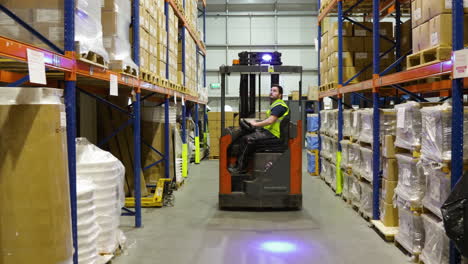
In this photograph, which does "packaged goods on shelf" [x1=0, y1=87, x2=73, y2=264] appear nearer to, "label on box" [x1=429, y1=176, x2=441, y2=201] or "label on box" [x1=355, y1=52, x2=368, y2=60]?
"label on box" [x1=429, y1=176, x2=441, y2=201]

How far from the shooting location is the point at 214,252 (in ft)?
17.1

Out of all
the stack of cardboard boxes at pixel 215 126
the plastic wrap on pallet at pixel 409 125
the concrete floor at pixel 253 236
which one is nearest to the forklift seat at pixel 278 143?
the concrete floor at pixel 253 236

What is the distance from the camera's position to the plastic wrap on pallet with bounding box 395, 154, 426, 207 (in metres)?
4.74

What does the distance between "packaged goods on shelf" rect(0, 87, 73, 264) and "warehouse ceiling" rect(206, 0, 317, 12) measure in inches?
750

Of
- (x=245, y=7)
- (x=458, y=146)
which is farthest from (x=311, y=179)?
(x=245, y=7)

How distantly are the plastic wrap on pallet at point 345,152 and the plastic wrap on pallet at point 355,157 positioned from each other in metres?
0.11

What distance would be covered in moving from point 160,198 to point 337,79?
405 cm

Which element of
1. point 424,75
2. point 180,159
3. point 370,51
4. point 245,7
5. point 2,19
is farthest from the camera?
point 245,7

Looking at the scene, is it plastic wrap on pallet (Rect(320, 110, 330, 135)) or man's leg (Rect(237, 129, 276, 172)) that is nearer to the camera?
man's leg (Rect(237, 129, 276, 172))

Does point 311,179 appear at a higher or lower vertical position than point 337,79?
lower

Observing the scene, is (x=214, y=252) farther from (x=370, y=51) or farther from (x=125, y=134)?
(x=370, y=51)

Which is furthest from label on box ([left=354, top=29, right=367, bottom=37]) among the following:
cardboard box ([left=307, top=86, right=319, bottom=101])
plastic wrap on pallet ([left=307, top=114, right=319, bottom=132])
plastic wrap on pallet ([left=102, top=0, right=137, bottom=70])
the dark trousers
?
cardboard box ([left=307, top=86, right=319, bottom=101])

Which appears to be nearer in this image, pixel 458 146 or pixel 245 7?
pixel 458 146

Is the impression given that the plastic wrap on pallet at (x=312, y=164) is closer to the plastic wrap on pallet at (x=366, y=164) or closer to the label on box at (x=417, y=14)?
the plastic wrap on pallet at (x=366, y=164)
